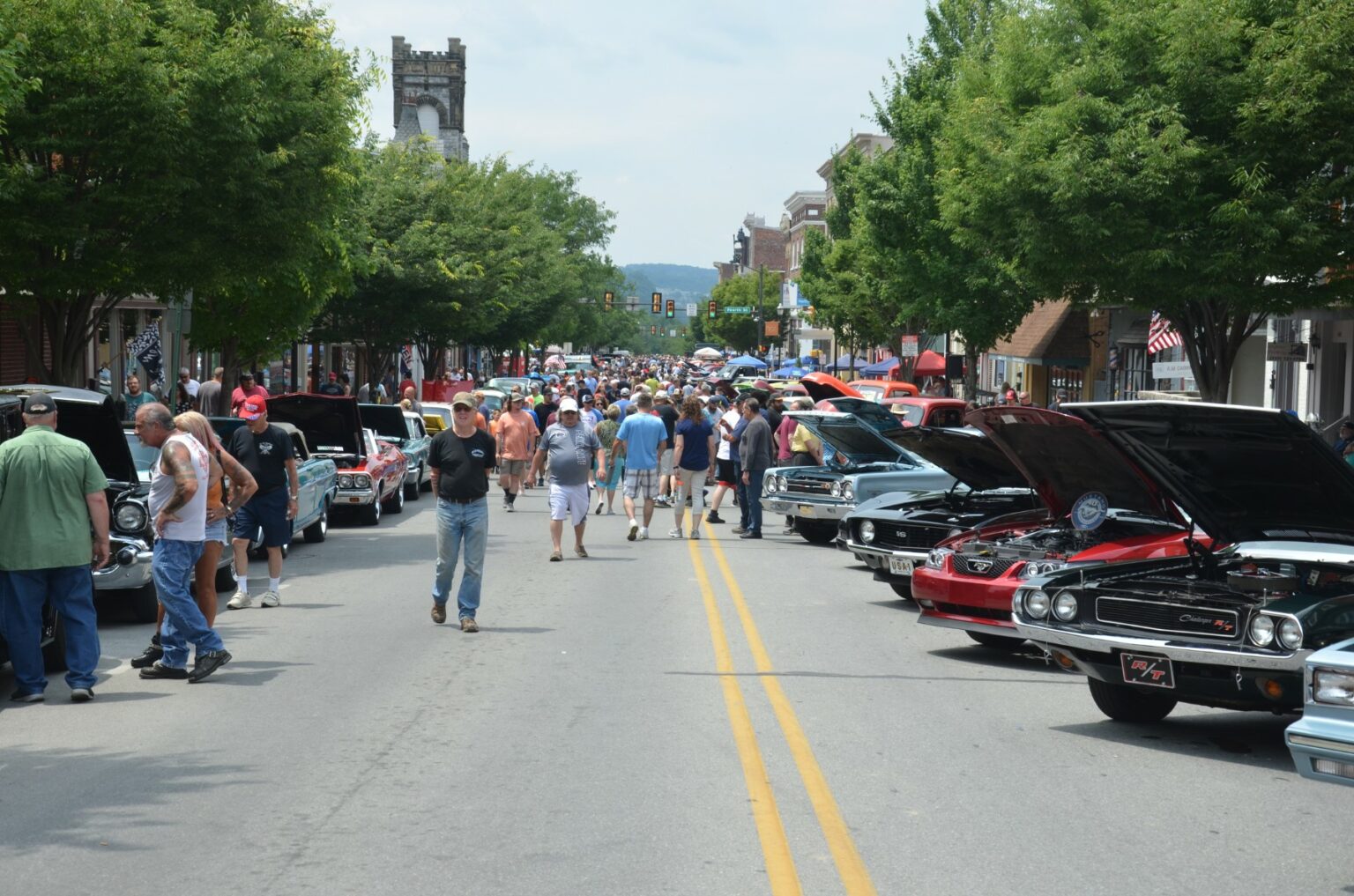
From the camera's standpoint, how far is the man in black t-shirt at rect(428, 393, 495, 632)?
12352 mm

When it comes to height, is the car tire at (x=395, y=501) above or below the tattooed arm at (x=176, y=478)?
below

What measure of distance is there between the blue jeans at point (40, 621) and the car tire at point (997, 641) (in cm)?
618

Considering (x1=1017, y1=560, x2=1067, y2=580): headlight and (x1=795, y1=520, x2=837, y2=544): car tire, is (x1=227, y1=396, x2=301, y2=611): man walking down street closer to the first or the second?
(x1=1017, y1=560, x2=1067, y2=580): headlight

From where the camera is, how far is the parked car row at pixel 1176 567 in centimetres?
772

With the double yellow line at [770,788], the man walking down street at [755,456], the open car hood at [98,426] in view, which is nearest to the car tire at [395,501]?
the man walking down street at [755,456]

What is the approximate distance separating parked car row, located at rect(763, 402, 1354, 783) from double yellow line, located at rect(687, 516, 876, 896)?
1.49 meters

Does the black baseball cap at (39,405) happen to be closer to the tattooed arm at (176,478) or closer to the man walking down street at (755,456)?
the tattooed arm at (176,478)

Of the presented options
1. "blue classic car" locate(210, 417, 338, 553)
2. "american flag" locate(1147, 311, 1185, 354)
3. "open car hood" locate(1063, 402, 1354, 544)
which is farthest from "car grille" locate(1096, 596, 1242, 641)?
"american flag" locate(1147, 311, 1185, 354)

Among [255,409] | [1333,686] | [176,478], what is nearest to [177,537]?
[176,478]

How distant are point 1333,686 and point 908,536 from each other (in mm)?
7681

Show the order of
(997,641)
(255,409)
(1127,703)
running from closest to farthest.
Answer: (1127,703) < (997,641) < (255,409)

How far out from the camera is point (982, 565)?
11.1m

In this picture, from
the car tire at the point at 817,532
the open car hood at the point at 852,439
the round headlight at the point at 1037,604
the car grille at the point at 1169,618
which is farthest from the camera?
the car tire at the point at 817,532

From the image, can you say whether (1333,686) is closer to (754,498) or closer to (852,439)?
(852,439)
